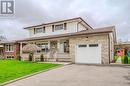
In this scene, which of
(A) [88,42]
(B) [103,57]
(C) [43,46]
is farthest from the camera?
(C) [43,46]

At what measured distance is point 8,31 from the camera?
236 feet

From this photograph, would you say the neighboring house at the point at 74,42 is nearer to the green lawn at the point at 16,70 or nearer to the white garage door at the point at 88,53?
the white garage door at the point at 88,53

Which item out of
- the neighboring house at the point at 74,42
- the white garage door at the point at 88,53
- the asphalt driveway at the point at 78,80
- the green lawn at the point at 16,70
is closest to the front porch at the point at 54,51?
the neighboring house at the point at 74,42

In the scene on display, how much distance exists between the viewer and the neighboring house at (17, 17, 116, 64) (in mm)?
19109

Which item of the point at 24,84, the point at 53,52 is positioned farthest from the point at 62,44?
the point at 24,84

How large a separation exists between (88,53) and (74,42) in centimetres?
262

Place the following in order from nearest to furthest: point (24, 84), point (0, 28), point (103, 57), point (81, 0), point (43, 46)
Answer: point (24, 84) < point (103, 57) < point (81, 0) < point (43, 46) < point (0, 28)

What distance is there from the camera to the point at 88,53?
20.1 m

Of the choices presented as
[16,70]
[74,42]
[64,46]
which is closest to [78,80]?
[16,70]

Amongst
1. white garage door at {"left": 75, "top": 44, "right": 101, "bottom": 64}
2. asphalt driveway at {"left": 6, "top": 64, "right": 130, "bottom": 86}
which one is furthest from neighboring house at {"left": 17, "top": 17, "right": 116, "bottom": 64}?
asphalt driveway at {"left": 6, "top": 64, "right": 130, "bottom": 86}

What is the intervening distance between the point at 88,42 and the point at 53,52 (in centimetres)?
664

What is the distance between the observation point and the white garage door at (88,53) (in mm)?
19308

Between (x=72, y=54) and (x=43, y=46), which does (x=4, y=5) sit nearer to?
(x=43, y=46)

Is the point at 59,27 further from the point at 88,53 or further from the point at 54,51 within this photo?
the point at 88,53
